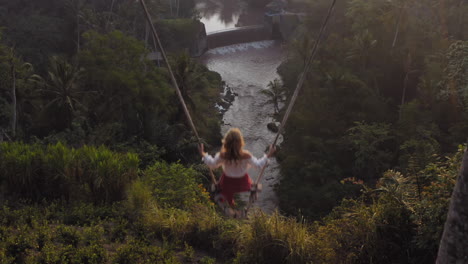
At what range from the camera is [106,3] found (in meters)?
52.2

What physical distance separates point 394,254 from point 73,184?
5864mm

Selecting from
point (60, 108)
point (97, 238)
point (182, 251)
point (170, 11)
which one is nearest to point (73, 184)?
point (97, 238)

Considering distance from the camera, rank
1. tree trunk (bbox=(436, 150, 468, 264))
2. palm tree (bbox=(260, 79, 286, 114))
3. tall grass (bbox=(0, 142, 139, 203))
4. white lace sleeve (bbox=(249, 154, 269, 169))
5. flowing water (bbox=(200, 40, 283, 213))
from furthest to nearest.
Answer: palm tree (bbox=(260, 79, 286, 114)) < flowing water (bbox=(200, 40, 283, 213)) < tall grass (bbox=(0, 142, 139, 203)) < white lace sleeve (bbox=(249, 154, 269, 169)) < tree trunk (bbox=(436, 150, 468, 264))

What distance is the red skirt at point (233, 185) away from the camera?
234 inches

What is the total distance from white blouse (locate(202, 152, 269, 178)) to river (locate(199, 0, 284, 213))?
19.5 metres

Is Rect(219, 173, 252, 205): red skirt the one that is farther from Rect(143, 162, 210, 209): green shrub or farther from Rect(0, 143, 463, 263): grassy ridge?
Rect(143, 162, 210, 209): green shrub

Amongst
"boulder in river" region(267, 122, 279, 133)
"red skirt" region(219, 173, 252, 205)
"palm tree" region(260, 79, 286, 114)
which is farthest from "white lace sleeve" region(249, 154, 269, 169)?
"palm tree" region(260, 79, 286, 114)

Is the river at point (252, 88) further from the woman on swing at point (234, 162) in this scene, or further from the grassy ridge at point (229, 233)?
the woman on swing at point (234, 162)

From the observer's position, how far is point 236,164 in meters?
5.73

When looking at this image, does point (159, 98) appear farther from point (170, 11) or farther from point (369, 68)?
point (170, 11)

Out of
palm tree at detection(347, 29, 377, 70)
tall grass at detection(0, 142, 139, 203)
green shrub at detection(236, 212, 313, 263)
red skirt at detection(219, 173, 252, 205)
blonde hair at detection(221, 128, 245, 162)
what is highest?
blonde hair at detection(221, 128, 245, 162)

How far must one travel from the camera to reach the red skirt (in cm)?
594

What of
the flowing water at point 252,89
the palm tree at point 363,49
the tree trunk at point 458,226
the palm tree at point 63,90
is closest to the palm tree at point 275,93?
the flowing water at point 252,89

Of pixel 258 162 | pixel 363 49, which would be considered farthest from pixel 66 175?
pixel 363 49
